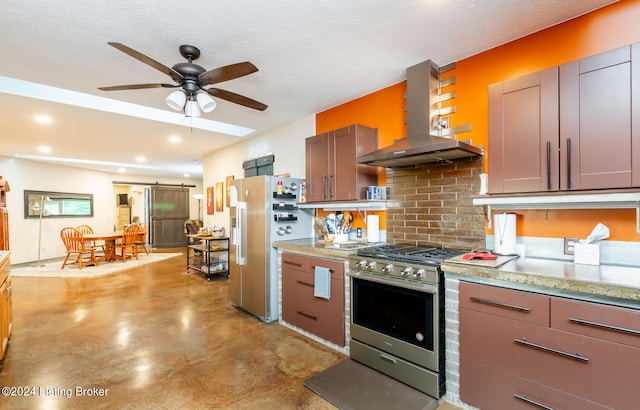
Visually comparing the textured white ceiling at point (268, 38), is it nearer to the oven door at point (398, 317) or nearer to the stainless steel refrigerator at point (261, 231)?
the stainless steel refrigerator at point (261, 231)

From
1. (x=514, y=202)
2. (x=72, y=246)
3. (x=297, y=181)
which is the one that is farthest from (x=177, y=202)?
(x=514, y=202)

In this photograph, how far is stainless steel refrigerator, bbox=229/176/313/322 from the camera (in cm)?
363

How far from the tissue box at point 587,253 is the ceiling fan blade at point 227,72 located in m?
2.61

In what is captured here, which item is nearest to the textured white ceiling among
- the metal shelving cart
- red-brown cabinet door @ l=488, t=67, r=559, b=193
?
red-brown cabinet door @ l=488, t=67, r=559, b=193

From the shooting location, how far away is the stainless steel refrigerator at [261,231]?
363cm

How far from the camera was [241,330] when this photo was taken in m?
3.41

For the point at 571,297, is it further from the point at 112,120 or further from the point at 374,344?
the point at 112,120

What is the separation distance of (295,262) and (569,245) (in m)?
2.43

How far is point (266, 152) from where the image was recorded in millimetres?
5184

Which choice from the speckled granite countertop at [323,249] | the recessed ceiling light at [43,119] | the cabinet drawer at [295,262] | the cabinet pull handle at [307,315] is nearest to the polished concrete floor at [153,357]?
the cabinet pull handle at [307,315]

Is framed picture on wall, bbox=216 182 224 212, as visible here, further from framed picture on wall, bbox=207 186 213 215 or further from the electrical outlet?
the electrical outlet

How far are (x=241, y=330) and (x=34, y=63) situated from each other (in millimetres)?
3360

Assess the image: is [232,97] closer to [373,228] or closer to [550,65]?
[373,228]

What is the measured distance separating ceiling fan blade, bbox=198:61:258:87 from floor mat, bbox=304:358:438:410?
2.48 meters
